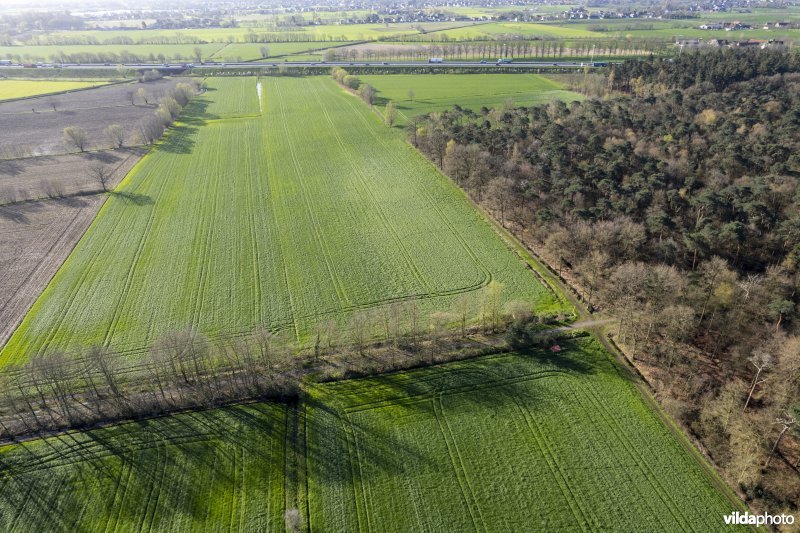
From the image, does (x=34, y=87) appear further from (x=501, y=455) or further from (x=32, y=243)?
(x=501, y=455)

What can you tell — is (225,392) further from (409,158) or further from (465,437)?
(409,158)

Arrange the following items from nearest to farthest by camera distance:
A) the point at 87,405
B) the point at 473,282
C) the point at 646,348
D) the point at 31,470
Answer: the point at 31,470, the point at 87,405, the point at 646,348, the point at 473,282

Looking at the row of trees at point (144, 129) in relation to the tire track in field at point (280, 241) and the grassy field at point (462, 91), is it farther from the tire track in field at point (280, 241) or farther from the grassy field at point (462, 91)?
the grassy field at point (462, 91)

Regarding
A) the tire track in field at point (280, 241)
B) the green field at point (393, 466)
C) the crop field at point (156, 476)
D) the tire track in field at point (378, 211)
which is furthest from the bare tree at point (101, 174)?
the green field at point (393, 466)

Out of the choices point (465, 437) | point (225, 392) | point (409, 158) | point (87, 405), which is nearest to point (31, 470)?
point (87, 405)

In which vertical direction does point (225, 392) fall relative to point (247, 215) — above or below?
below

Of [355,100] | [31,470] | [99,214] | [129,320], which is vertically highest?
[355,100]
